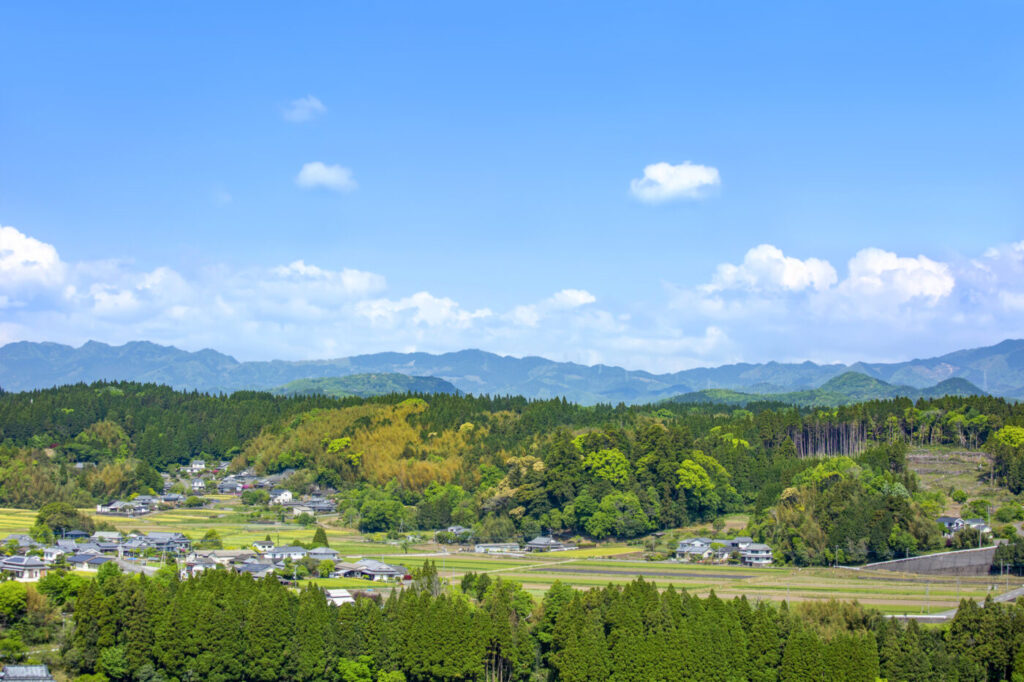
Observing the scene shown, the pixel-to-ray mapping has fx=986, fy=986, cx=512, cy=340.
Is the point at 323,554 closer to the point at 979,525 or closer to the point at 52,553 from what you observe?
the point at 52,553

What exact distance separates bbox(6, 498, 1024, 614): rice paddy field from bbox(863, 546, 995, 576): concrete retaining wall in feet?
3.35

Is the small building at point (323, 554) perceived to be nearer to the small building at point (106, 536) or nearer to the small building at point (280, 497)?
the small building at point (106, 536)

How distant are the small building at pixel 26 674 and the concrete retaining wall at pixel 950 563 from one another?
4459 cm

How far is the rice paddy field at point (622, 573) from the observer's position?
165 feet

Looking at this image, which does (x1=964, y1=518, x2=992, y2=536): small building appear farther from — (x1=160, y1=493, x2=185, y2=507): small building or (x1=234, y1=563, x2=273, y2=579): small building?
(x1=160, y1=493, x2=185, y2=507): small building

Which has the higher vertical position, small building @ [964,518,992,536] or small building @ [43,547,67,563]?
small building @ [964,518,992,536]

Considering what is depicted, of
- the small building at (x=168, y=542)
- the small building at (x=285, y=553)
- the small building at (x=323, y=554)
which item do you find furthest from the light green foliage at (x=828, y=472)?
the small building at (x=168, y=542)

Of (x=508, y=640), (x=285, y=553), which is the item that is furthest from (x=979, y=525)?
(x=285, y=553)

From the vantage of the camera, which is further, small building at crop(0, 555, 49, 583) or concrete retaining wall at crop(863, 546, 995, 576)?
concrete retaining wall at crop(863, 546, 995, 576)

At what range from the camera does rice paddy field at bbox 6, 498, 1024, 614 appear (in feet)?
165

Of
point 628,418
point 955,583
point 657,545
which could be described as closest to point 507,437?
point 628,418

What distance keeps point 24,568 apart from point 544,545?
34.8 metres

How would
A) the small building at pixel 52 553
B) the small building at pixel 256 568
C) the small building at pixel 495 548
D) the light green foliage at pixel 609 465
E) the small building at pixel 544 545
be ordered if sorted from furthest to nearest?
the light green foliage at pixel 609 465, the small building at pixel 544 545, the small building at pixel 495 548, the small building at pixel 52 553, the small building at pixel 256 568

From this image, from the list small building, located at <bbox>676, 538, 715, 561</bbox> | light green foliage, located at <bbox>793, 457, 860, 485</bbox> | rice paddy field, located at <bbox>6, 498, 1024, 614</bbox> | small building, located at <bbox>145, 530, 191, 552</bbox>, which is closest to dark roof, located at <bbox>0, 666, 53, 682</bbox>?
rice paddy field, located at <bbox>6, 498, 1024, 614</bbox>
